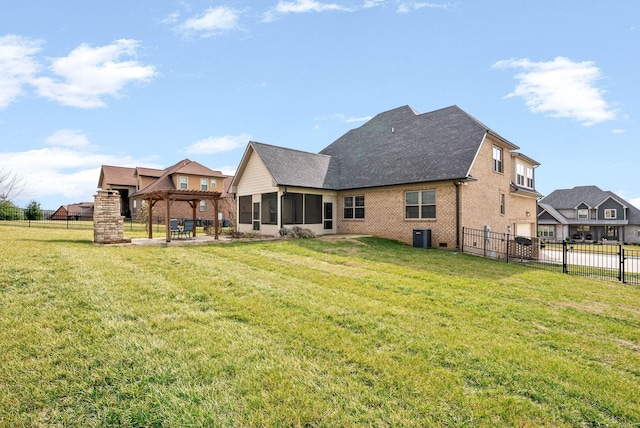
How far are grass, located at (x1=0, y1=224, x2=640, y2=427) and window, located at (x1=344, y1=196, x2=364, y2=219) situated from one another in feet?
40.3

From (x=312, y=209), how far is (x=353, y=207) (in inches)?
106

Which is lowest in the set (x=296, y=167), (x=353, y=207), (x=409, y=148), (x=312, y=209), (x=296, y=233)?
(x=296, y=233)

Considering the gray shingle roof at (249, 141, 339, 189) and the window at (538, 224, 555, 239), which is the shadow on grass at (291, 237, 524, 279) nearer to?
the gray shingle roof at (249, 141, 339, 189)

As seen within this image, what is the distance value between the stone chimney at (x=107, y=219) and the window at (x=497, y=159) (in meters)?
20.2

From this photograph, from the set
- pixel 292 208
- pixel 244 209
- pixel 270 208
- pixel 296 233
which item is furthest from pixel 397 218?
pixel 244 209

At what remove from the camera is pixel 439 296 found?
7.00 m

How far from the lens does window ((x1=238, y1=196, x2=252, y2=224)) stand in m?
21.3

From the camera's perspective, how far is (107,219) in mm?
14641

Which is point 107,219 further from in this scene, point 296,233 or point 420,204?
point 420,204

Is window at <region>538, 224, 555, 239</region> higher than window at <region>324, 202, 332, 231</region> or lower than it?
lower

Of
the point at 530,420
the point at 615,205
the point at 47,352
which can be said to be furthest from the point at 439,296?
the point at 615,205

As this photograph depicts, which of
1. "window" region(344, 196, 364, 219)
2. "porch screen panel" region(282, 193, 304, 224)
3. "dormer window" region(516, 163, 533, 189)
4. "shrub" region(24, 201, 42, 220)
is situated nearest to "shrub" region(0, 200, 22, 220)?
"shrub" region(24, 201, 42, 220)

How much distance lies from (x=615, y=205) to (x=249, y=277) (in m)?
61.4

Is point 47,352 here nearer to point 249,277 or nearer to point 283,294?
point 283,294
